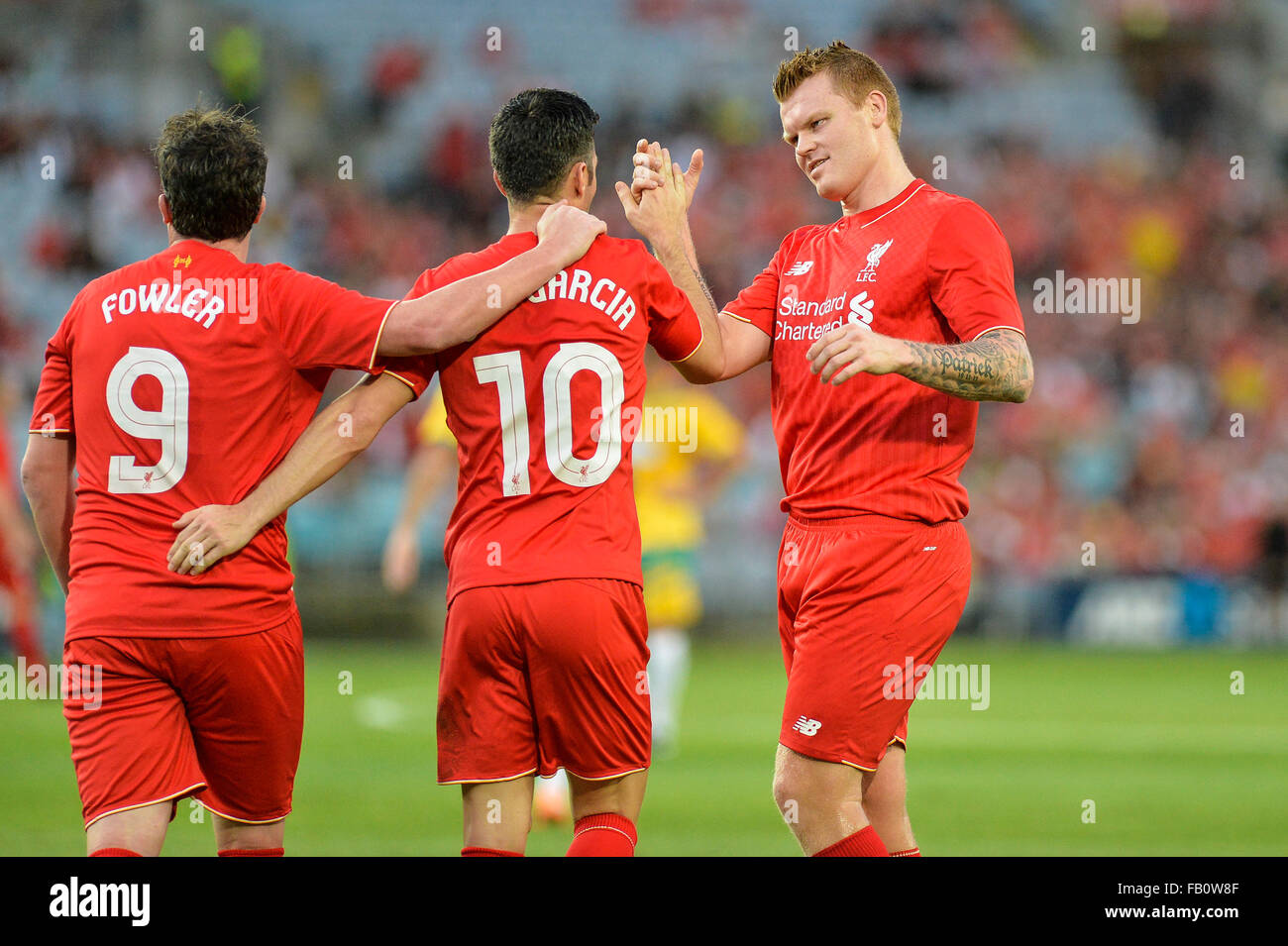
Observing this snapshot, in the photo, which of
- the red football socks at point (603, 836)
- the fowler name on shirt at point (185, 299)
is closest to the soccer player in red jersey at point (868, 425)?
the red football socks at point (603, 836)

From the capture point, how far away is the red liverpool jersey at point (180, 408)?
3770 millimetres

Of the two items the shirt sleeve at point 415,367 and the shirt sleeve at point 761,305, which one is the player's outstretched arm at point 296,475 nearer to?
the shirt sleeve at point 415,367

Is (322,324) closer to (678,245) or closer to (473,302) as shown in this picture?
(473,302)

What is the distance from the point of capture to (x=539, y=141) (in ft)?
13.0

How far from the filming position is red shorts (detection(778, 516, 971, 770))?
13.1ft

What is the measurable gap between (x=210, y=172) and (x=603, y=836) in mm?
2055

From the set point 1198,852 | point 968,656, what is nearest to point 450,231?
point 968,656

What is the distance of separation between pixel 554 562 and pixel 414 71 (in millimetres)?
16900

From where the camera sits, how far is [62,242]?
1723 centimetres

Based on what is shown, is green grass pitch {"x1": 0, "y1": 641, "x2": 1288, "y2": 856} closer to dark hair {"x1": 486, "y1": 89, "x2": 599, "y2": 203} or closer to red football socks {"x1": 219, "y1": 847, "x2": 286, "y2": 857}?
red football socks {"x1": 219, "y1": 847, "x2": 286, "y2": 857}

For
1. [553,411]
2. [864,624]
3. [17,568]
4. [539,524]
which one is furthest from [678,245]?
[17,568]

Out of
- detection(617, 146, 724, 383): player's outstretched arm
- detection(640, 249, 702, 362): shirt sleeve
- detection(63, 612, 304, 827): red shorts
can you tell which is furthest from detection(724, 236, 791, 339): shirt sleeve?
detection(63, 612, 304, 827): red shorts

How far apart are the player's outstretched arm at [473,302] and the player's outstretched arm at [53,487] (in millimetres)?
966
